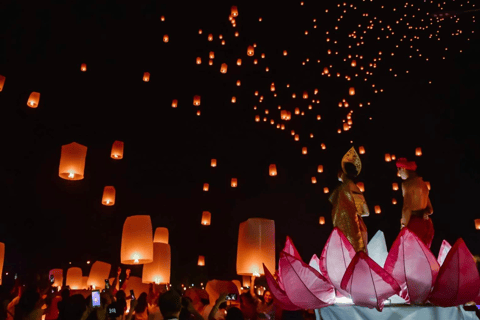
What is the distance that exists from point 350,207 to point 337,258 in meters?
1.10

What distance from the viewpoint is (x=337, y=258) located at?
8.68 feet

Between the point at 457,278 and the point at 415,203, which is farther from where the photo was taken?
the point at 415,203

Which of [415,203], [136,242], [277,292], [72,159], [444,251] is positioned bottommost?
[277,292]

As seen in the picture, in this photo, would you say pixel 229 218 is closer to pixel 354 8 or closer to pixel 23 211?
pixel 23 211

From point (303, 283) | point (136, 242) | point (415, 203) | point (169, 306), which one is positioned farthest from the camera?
point (136, 242)

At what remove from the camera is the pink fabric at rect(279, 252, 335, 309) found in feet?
8.41

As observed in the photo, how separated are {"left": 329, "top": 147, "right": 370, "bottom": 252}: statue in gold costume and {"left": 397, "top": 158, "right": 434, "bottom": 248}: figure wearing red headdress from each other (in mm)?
1112

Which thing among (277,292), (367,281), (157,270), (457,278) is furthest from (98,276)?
(457,278)

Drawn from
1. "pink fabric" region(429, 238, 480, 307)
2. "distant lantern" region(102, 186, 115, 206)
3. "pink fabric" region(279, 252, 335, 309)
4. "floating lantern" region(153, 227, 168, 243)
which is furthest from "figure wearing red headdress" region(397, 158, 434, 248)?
"floating lantern" region(153, 227, 168, 243)

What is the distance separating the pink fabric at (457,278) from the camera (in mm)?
2381

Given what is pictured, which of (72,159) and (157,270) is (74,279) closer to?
(157,270)

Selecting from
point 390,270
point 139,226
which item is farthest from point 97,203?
point 390,270

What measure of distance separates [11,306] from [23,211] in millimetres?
10775

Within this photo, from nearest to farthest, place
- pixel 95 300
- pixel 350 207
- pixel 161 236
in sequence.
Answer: pixel 95 300, pixel 350 207, pixel 161 236
